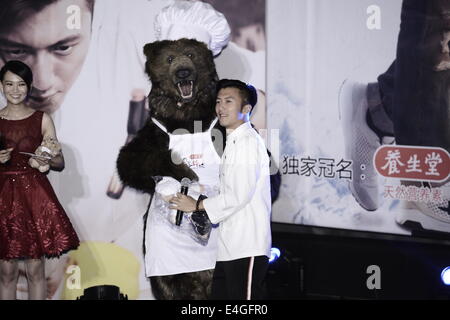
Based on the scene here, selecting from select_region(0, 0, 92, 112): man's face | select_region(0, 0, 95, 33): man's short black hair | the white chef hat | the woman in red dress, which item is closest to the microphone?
the woman in red dress

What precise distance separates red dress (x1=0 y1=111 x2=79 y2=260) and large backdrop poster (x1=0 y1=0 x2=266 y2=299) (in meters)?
0.43

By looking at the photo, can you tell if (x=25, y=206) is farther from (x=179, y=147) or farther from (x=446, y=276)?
(x=446, y=276)

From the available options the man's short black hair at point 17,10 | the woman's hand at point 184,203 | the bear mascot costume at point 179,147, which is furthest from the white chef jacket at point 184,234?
the man's short black hair at point 17,10

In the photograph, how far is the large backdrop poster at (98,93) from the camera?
438 cm

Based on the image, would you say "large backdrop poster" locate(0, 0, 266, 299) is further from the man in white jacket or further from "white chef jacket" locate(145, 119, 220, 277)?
the man in white jacket

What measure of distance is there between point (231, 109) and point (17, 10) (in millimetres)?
1640

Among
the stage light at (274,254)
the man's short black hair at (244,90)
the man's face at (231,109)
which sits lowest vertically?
the stage light at (274,254)

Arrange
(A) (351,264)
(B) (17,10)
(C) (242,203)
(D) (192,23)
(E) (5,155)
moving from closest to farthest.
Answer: (C) (242,203), (E) (5,155), (D) (192,23), (A) (351,264), (B) (17,10)

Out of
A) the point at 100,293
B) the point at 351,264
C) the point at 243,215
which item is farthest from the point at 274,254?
the point at 100,293

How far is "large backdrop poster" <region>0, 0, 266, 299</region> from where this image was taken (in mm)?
4375

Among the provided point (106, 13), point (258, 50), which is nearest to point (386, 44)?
point (258, 50)

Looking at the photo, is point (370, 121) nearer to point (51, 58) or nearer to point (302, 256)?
point (302, 256)

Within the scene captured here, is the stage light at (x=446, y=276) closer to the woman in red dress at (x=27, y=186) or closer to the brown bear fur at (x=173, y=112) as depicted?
the brown bear fur at (x=173, y=112)

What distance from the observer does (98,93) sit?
446 cm
